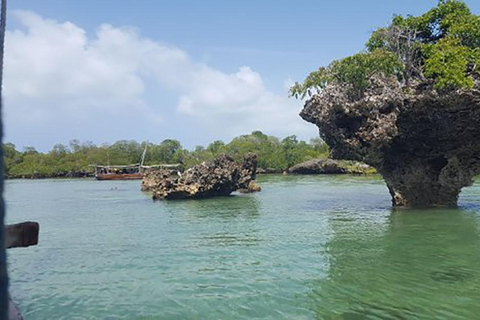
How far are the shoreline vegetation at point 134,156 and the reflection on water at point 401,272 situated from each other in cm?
6663

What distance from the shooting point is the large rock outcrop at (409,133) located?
1922 centimetres

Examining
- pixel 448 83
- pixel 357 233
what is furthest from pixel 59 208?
pixel 448 83

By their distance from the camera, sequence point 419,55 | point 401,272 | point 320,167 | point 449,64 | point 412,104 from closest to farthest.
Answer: point 401,272 < point 449,64 < point 412,104 < point 419,55 < point 320,167

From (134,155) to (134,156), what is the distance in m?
0.40

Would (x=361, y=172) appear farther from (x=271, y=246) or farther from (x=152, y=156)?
(x=271, y=246)

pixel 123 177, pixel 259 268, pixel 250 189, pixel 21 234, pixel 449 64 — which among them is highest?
pixel 449 64

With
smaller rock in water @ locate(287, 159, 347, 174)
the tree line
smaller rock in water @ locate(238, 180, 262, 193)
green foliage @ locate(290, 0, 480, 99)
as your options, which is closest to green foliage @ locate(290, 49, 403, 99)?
green foliage @ locate(290, 0, 480, 99)

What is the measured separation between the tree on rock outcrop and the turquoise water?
2538mm

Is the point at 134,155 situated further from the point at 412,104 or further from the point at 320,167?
the point at 412,104

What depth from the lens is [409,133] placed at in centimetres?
2112

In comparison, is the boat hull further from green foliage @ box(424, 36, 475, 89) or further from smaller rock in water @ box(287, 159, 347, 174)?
green foliage @ box(424, 36, 475, 89)

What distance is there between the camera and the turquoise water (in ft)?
26.2

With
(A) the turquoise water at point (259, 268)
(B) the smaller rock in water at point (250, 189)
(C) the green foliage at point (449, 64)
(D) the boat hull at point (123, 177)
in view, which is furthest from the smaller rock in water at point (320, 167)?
(A) the turquoise water at point (259, 268)

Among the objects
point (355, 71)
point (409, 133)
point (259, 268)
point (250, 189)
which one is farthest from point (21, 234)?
point (250, 189)
